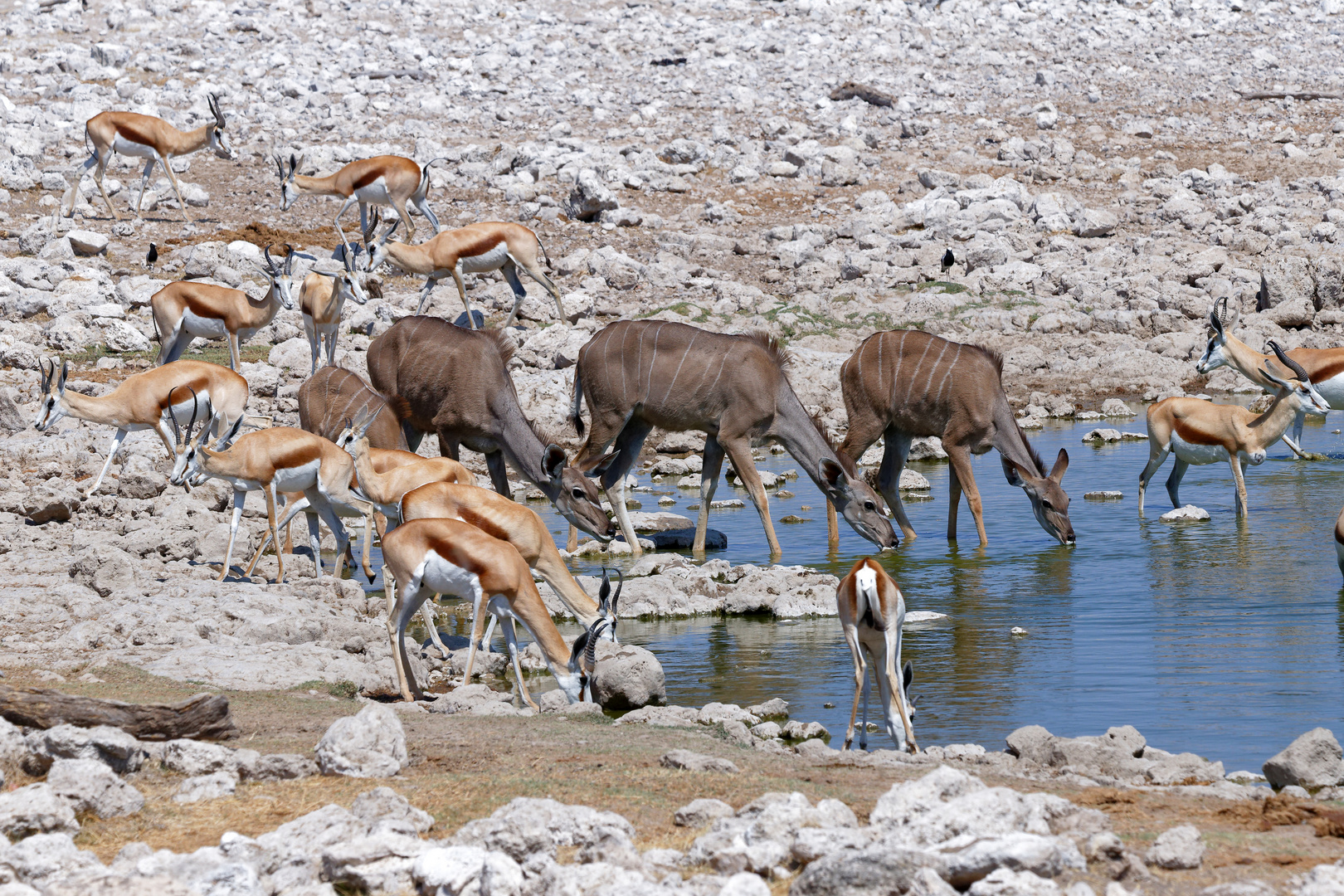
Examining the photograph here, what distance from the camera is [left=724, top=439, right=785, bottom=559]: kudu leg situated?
14047mm

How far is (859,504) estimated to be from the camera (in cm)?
1422

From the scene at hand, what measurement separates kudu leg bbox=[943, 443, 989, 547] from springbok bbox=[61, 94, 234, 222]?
1466cm

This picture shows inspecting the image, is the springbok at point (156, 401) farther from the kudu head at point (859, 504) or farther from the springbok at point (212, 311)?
the kudu head at point (859, 504)

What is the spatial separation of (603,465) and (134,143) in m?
13.1

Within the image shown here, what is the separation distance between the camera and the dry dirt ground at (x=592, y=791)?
5145 millimetres

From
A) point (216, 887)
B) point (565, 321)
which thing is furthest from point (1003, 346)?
point (216, 887)

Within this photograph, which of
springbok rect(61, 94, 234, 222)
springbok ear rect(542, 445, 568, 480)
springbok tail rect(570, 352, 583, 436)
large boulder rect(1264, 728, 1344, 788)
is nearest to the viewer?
large boulder rect(1264, 728, 1344, 788)

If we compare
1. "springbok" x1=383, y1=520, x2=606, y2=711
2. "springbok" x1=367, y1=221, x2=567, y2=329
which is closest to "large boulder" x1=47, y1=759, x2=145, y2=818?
"springbok" x1=383, y1=520, x2=606, y2=711

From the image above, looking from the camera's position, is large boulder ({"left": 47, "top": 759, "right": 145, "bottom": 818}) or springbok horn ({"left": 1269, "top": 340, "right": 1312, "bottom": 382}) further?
springbok horn ({"left": 1269, "top": 340, "right": 1312, "bottom": 382})

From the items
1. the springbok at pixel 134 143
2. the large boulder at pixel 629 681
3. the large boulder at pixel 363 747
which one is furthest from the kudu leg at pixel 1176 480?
the springbok at pixel 134 143

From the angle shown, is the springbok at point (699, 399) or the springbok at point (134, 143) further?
the springbok at point (134, 143)

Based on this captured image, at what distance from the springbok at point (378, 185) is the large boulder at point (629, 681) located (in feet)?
47.6

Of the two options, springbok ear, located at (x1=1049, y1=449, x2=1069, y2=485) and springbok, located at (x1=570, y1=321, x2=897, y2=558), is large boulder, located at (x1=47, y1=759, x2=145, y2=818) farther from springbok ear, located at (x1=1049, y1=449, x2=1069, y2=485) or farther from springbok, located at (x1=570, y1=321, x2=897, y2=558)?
springbok ear, located at (x1=1049, y1=449, x2=1069, y2=485)

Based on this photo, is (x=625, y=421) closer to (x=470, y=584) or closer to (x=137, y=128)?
(x=470, y=584)
